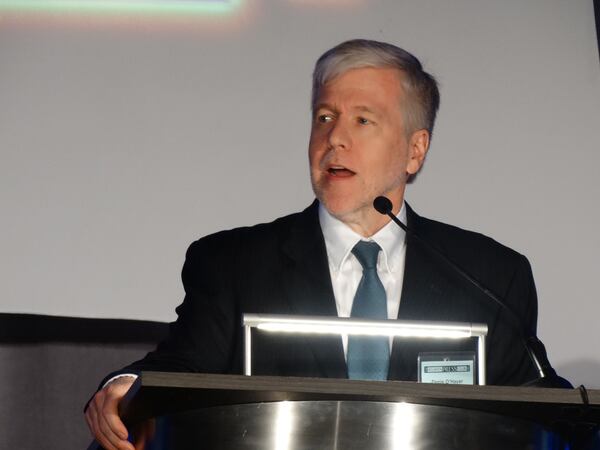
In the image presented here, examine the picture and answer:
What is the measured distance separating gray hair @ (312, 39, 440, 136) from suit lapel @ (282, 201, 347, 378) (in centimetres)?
39

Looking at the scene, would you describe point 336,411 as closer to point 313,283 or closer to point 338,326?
point 338,326

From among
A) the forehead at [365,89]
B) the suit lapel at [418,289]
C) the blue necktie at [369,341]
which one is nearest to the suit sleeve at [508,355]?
the suit lapel at [418,289]

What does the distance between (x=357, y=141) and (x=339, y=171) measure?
88 millimetres

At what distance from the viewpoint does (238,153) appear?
3102 mm

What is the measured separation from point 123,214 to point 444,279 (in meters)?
0.88

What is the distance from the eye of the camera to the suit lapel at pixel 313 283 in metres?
2.48

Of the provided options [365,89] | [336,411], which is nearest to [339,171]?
[365,89]

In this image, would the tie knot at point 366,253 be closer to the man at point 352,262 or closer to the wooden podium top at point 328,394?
the man at point 352,262

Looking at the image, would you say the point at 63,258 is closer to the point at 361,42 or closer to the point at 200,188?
the point at 200,188

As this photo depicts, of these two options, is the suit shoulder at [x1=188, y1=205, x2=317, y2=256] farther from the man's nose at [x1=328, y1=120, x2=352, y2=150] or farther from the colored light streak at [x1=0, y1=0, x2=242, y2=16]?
the colored light streak at [x1=0, y1=0, x2=242, y2=16]

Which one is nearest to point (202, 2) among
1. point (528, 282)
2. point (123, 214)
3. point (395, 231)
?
point (123, 214)

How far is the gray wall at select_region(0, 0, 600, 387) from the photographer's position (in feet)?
9.70

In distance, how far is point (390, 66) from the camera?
2.89 m

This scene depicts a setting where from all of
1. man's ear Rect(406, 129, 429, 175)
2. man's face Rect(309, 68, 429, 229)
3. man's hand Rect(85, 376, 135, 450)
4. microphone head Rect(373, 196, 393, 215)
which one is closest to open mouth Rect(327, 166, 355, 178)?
man's face Rect(309, 68, 429, 229)
